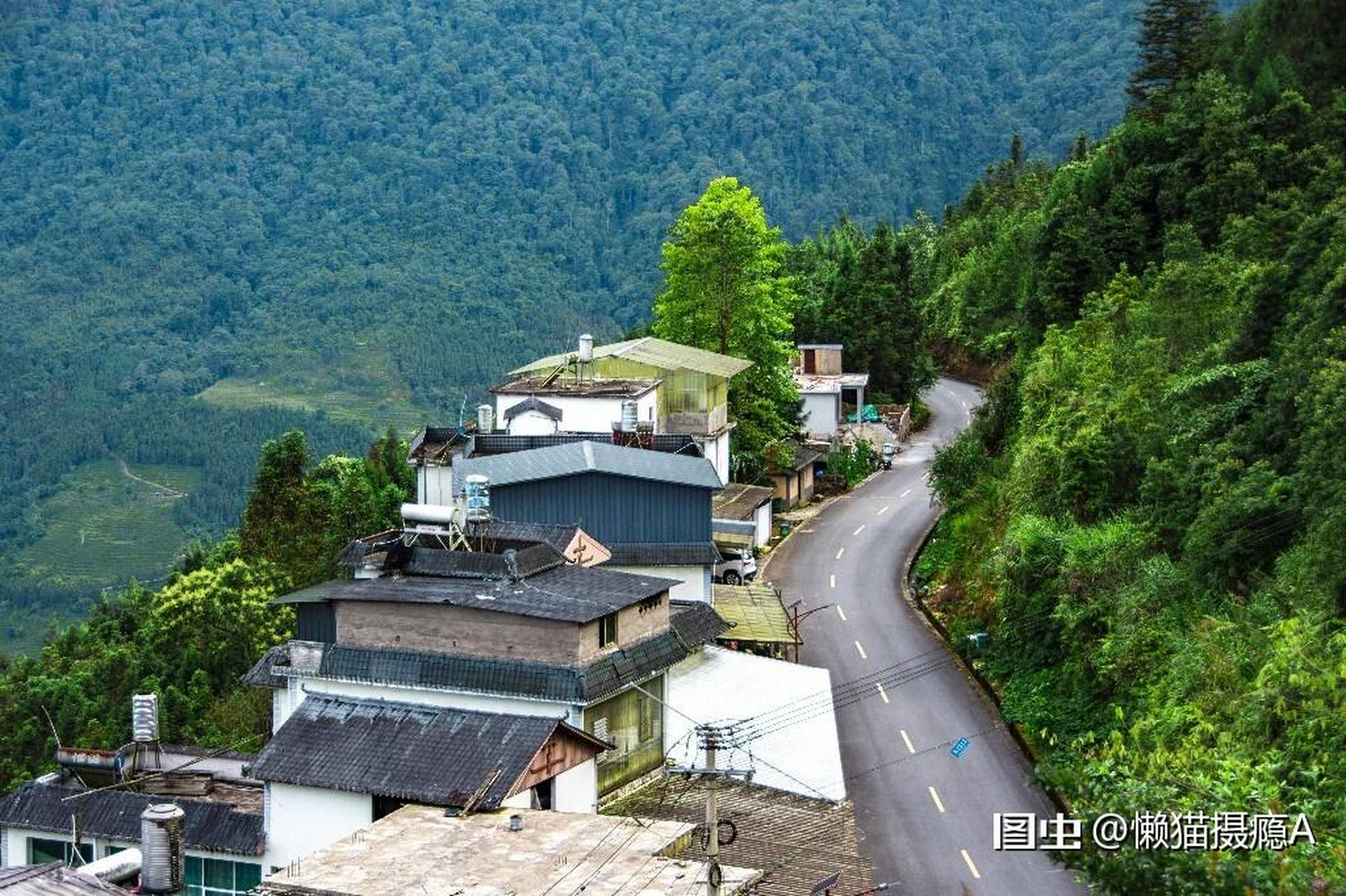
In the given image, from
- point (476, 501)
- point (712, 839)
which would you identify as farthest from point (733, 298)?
point (712, 839)

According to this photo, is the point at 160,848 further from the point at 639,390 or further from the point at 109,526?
the point at 109,526

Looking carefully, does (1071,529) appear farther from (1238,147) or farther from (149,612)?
(149,612)

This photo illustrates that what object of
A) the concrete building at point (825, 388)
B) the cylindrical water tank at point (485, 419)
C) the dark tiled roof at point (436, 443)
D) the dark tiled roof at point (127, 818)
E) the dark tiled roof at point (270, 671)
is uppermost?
the concrete building at point (825, 388)

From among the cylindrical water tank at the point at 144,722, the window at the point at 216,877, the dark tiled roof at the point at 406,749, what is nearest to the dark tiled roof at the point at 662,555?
the dark tiled roof at the point at 406,749

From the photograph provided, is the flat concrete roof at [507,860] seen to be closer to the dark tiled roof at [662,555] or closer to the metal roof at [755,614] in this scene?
the metal roof at [755,614]

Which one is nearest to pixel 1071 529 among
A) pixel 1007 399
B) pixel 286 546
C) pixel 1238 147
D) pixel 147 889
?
pixel 1007 399

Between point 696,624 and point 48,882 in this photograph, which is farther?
point 696,624

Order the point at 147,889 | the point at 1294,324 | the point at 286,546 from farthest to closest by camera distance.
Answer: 1. the point at 286,546
2. the point at 1294,324
3. the point at 147,889
